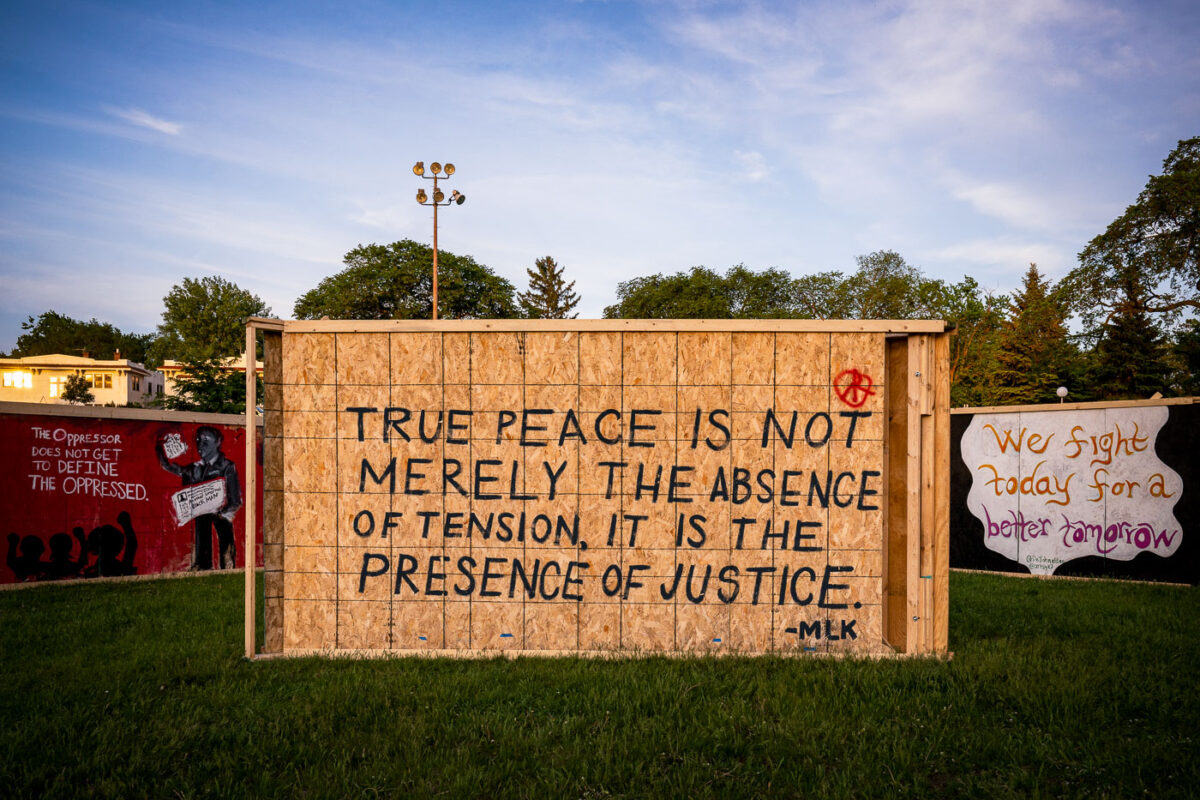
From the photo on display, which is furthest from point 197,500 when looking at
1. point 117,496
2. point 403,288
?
point 403,288

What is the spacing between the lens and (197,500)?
10.9 metres

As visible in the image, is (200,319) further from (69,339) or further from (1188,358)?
(1188,358)

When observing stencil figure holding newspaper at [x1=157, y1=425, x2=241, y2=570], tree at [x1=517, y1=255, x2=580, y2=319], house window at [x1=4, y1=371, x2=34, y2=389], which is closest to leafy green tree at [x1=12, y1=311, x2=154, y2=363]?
house window at [x1=4, y1=371, x2=34, y2=389]

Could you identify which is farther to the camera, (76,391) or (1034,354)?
(76,391)

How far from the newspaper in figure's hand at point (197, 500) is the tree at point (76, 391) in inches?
2287

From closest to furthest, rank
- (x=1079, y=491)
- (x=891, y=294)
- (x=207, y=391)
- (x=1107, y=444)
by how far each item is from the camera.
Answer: (x=1107, y=444), (x=1079, y=491), (x=207, y=391), (x=891, y=294)

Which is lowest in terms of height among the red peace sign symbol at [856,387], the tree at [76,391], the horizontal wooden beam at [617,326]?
the red peace sign symbol at [856,387]

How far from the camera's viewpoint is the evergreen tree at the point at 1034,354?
36.4m

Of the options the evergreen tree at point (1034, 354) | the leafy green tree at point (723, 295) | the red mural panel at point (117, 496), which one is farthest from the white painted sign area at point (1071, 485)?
the leafy green tree at point (723, 295)

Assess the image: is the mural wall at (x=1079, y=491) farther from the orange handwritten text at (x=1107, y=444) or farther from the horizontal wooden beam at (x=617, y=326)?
the horizontal wooden beam at (x=617, y=326)

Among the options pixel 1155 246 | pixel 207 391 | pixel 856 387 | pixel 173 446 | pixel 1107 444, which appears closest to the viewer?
pixel 856 387

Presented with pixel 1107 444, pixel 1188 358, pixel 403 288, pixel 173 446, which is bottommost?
pixel 173 446

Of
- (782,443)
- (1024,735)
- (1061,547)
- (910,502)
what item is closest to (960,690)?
(1024,735)

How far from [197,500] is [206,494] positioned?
163mm
